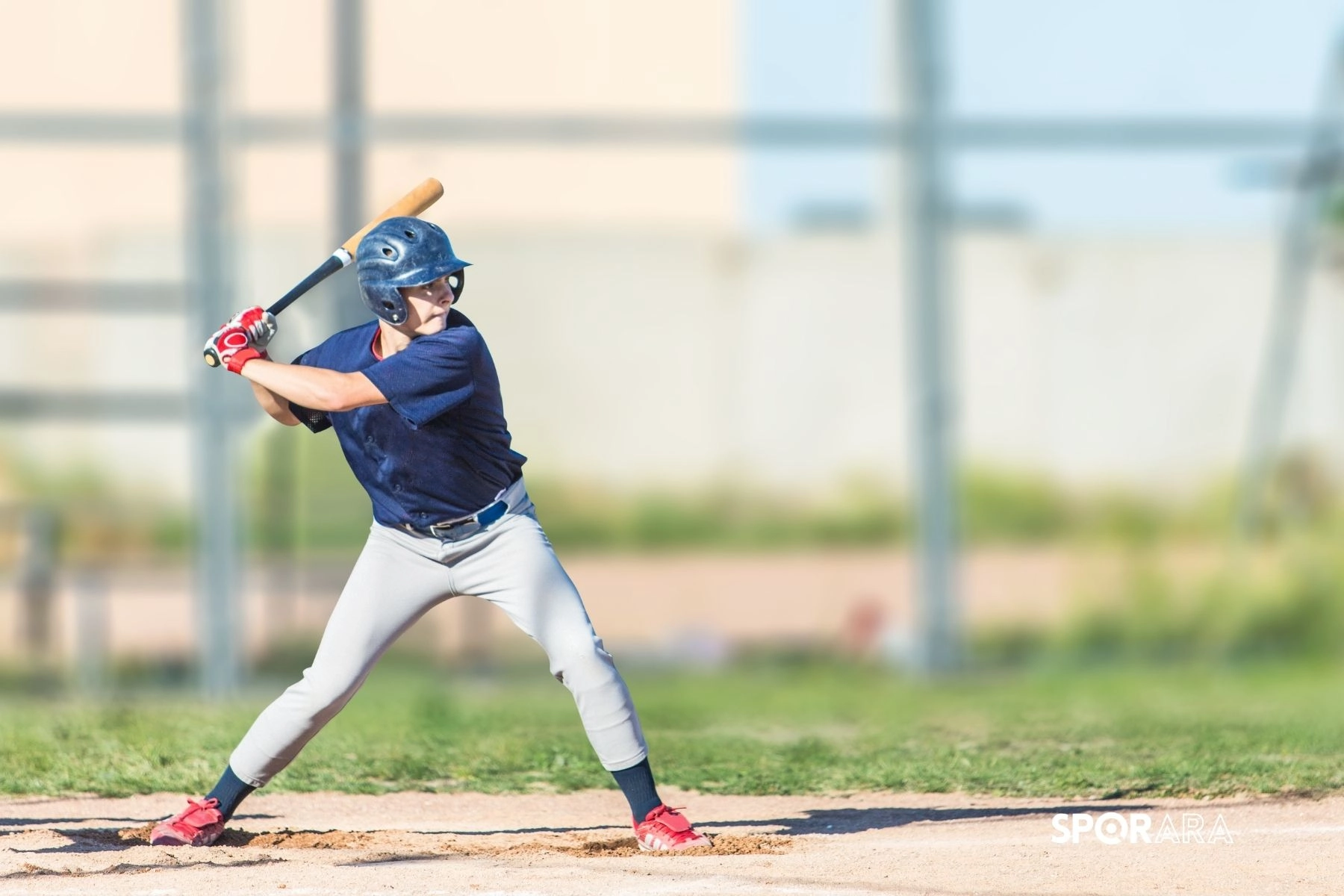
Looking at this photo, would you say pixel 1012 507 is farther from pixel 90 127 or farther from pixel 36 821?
pixel 36 821

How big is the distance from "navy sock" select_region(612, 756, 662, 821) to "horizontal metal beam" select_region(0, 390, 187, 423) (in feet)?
20.9

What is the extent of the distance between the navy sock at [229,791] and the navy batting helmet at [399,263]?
1.24m

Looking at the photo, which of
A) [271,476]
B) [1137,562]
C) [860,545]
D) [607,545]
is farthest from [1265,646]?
[271,476]

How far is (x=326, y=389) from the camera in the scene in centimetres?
445

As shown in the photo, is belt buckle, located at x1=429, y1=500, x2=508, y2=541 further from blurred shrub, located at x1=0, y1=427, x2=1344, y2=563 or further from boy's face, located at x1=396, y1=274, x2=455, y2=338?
blurred shrub, located at x1=0, y1=427, x2=1344, y2=563

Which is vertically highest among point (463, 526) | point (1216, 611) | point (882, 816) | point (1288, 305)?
point (463, 526)

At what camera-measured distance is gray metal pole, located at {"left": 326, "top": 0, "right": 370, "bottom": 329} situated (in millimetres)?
10250

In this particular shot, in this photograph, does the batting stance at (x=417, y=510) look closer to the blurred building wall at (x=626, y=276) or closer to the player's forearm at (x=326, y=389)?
the player's forearm at (x=326, y=389)

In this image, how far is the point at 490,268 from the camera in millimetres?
10500

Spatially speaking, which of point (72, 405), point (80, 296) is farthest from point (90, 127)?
point (72, 405)

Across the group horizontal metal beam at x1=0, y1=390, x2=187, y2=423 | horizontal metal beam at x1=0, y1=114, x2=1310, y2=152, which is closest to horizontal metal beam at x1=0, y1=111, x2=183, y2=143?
horizontal metal beam at x1=0, y1=114, x2=1310, y2=152

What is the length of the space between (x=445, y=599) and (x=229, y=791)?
75 cm

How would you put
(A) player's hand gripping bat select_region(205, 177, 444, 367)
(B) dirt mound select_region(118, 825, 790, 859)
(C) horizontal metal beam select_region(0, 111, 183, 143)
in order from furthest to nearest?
(C) horizontal metal beam select_region(0, 111, 183, 143) < (A) player's hand gripping bat select_region(205, 177, 444, 367) < (B) dirt mound select_region(118, 825, 790, 859)

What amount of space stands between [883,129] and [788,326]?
48.8 inches
